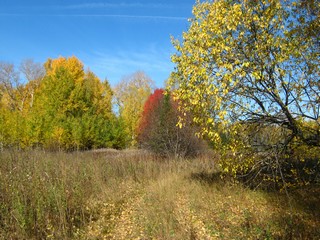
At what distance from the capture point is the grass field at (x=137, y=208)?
5.20 metres

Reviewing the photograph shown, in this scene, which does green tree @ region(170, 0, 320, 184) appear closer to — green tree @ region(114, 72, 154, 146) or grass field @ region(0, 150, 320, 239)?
grass field @ region(0, 150, 320, 239)

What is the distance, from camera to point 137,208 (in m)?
7.25

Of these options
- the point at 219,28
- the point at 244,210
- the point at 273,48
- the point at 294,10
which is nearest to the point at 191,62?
the point at 219,28

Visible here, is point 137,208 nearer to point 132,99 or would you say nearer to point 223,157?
point 223,157

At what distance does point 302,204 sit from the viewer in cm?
706

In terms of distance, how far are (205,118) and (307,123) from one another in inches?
81.0

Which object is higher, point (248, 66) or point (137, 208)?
→ point (248, 66)

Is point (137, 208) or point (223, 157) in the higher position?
point (223, 157)

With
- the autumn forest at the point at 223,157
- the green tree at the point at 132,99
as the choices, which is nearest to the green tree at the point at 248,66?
the autumn forest at the point at 223,157

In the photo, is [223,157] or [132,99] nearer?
[223,157]

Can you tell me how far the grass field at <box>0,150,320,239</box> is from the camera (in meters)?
5.20

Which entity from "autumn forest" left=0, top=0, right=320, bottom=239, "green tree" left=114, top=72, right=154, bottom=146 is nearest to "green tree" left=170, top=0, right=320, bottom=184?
"autumn forest" left=0, top=0, right=320, bottom=239

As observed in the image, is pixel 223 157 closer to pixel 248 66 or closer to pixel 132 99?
pixel 248 66

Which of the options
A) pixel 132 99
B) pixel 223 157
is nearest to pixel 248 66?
pixel 223 157
